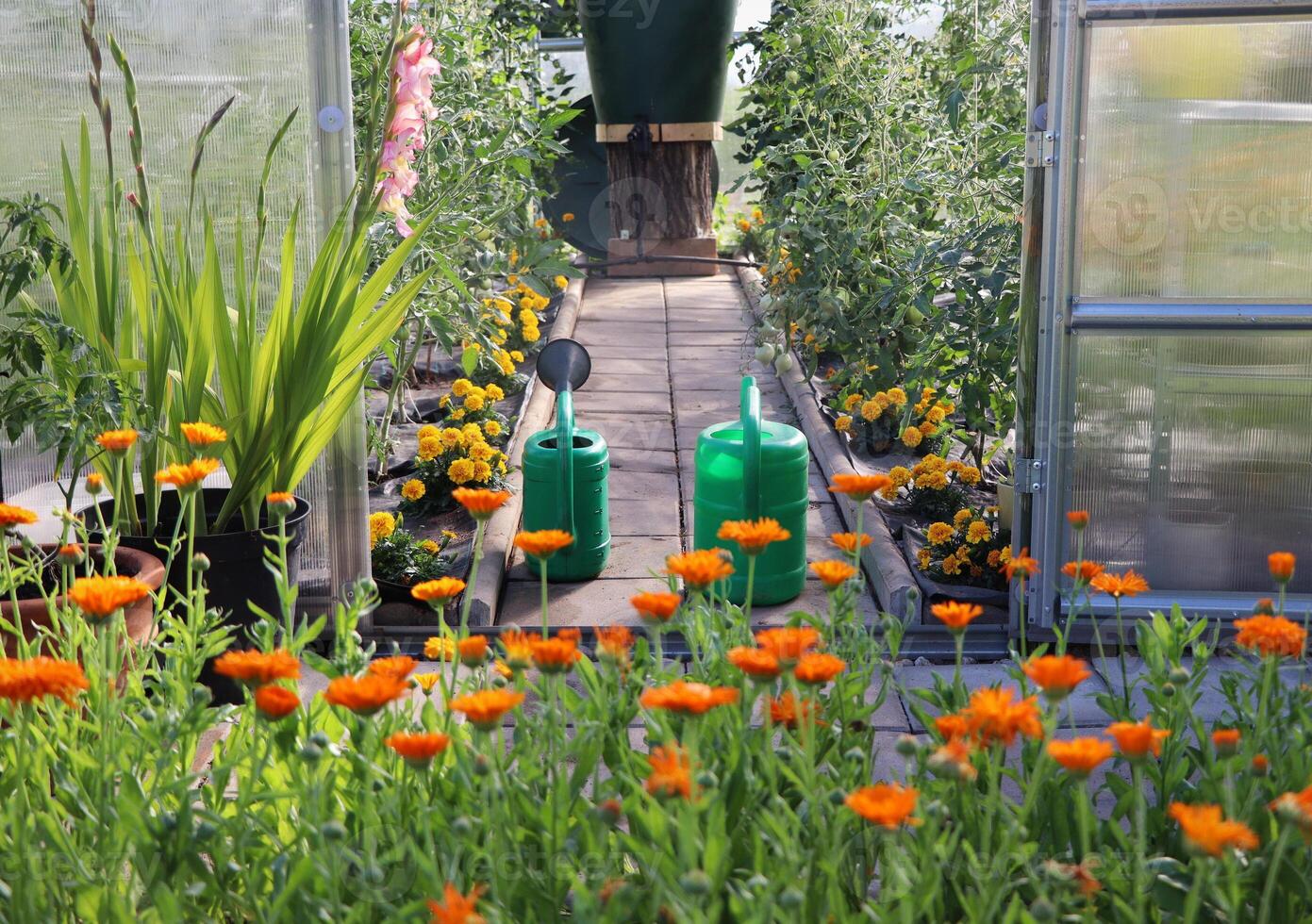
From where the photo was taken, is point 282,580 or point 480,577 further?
point 480,577

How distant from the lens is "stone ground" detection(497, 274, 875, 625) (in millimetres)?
3271

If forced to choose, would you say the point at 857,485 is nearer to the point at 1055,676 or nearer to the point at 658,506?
the point at 1055,676

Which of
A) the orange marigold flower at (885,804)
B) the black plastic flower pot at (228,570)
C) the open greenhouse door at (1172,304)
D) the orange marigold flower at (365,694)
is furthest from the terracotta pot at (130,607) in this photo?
the open greenhouse door at (1172,304)

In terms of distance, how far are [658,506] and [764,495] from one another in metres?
0.88

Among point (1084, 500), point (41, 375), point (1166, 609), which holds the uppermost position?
point (41, 375)

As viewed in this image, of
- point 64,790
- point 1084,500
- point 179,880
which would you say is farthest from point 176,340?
point 1084,500

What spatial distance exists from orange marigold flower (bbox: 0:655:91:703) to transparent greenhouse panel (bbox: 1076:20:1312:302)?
2.15 metres

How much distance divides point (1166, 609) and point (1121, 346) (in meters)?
0.57

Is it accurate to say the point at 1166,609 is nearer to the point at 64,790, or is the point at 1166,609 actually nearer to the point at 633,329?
the point at 64,790

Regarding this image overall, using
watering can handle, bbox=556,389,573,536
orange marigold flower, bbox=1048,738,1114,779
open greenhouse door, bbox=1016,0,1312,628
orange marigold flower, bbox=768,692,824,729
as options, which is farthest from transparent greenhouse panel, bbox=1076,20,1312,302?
orange marigold flower, bbox=1048,738,1114,779

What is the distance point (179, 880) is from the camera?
123 cm

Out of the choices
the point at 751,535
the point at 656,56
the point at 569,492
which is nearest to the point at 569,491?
the point at 569,492

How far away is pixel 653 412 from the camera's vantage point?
504 centimetres

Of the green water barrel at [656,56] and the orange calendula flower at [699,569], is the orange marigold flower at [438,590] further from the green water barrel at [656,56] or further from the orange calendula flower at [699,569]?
the green water barrel at [656,56]
